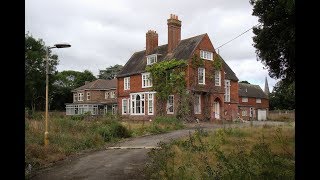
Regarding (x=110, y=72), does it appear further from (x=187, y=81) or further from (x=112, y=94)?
(x=187, y=81)

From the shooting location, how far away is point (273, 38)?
2055 cm

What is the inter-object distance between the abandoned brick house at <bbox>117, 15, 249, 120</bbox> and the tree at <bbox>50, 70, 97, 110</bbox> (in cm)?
3546

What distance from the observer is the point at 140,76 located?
1788 inches

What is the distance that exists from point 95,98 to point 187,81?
114 feet

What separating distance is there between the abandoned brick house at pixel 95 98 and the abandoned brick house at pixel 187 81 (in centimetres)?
1916

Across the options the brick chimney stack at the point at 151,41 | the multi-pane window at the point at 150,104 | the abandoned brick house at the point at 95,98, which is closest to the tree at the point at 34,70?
the abandoned brick house at the point at 95,98

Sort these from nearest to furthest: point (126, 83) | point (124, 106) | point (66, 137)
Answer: point (66, 137), point (126, 83), point (124, 106)

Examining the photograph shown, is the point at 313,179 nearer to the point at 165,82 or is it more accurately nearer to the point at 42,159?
the point at 42,159

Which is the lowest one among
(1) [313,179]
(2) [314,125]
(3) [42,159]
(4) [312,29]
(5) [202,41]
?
(3) [42,159]

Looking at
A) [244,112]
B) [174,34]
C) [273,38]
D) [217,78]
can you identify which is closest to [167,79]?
[217,78]

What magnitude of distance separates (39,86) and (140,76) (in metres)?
29.2

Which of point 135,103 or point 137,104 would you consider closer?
point 137,104

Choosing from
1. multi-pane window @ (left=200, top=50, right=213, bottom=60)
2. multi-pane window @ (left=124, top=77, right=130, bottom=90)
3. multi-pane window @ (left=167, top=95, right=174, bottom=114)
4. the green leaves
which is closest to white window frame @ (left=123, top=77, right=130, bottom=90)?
multi-pane window @ (left=124, top=77, right=130, bottom=90)
